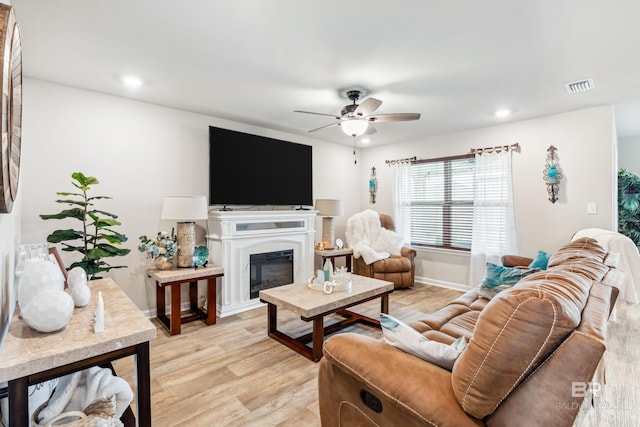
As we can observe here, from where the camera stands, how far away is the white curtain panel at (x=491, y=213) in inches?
161

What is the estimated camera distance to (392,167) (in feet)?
17.9

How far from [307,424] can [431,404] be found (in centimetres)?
102

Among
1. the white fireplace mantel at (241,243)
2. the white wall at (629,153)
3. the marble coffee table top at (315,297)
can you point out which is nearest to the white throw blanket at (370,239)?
the white fireplace mantel at (241,243)

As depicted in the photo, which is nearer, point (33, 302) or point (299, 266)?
point (33, 302)

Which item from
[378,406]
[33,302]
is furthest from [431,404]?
[33,302]

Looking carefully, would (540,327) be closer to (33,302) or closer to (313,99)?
(33,302)

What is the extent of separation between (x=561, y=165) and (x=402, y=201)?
222cm

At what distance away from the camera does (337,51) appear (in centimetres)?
228

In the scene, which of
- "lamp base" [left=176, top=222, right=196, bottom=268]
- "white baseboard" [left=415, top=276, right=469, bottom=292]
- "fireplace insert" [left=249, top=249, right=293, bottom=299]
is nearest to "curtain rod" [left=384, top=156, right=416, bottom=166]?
"white baseboard" [left=415, top=276, right=469, bottom=292]

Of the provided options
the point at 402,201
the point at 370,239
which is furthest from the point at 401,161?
the point at 370,239

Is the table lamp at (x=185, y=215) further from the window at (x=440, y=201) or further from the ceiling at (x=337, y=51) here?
the window at (x=440, y=201)

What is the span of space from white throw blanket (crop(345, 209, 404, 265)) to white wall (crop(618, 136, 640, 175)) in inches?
156

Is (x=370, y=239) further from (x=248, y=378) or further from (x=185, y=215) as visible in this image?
(x=248, y=378)

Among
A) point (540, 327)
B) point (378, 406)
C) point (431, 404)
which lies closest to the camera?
point (540, 327)
